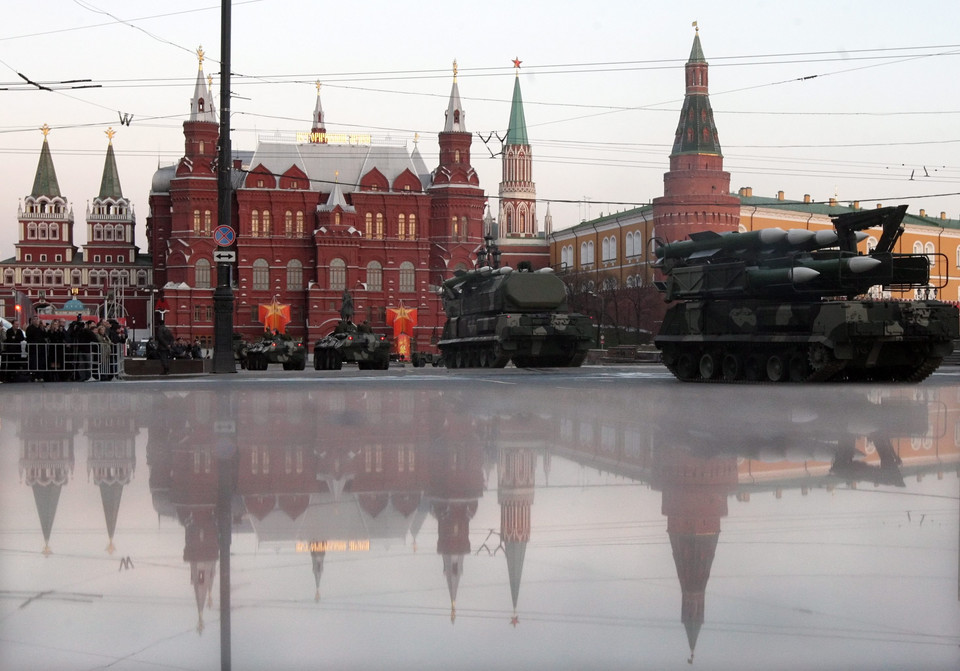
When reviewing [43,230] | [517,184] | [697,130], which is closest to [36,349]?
[697,130]

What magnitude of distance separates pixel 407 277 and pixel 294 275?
32.9ft

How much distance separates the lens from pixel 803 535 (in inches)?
213

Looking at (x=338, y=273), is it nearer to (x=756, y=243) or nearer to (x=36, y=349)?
(x=36, y=349)

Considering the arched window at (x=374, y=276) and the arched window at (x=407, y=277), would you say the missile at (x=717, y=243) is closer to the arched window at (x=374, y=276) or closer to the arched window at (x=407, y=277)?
the arched window at (x=374, y=276)

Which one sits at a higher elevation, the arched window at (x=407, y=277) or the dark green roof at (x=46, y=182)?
the dark green roof at (x=46, y=182)

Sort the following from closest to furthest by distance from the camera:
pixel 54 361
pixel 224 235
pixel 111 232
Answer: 1. pixel 54 361
2. pixel 224 235
3. pixel 111 232

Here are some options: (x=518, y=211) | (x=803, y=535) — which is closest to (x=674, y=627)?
(x=803, y=535)

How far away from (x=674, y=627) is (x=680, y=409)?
10.5m

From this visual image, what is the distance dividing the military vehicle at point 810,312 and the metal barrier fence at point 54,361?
12791mm

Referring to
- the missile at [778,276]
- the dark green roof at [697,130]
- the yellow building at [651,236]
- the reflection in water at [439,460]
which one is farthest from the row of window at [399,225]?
the reflection in water at [439,460]

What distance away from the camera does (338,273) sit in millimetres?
98625

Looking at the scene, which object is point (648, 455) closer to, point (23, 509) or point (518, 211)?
point (23, 509)

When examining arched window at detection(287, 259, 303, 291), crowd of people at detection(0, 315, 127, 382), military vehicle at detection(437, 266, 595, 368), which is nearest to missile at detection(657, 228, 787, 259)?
military vehicle at detection(437, 266, 595, 368)

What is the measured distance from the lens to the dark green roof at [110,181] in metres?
136
